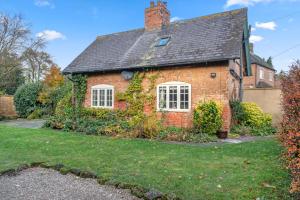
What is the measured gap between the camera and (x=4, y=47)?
93.6 ft

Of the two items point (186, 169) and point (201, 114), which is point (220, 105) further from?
point (186, 169)

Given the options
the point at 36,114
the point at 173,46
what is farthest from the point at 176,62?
the point at 36,114

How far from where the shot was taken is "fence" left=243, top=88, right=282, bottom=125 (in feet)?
51.5

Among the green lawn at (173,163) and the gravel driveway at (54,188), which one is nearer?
the gravel driveway at (54,188)

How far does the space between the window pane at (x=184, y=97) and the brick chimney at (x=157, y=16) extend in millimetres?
5807

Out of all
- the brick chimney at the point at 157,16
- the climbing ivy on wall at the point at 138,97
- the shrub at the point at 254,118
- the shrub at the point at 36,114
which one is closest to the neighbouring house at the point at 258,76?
the shrub at the point at 254,118

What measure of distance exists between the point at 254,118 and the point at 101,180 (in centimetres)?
1103

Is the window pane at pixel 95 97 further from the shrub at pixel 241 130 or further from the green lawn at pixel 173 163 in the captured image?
the shrub at pixel 241 130

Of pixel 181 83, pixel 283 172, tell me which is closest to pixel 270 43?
pixel 181 83

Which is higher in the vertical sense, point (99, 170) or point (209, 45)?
point (209, 45)

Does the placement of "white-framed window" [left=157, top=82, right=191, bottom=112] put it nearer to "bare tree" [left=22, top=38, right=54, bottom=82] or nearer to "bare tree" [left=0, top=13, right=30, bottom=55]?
"bare tree" [left=0, top=13, right=30, bottom=55]

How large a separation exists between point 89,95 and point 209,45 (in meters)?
8.18

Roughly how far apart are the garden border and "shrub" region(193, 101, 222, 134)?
Answer: 7.01 m

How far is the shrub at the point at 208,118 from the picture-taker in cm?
1152
